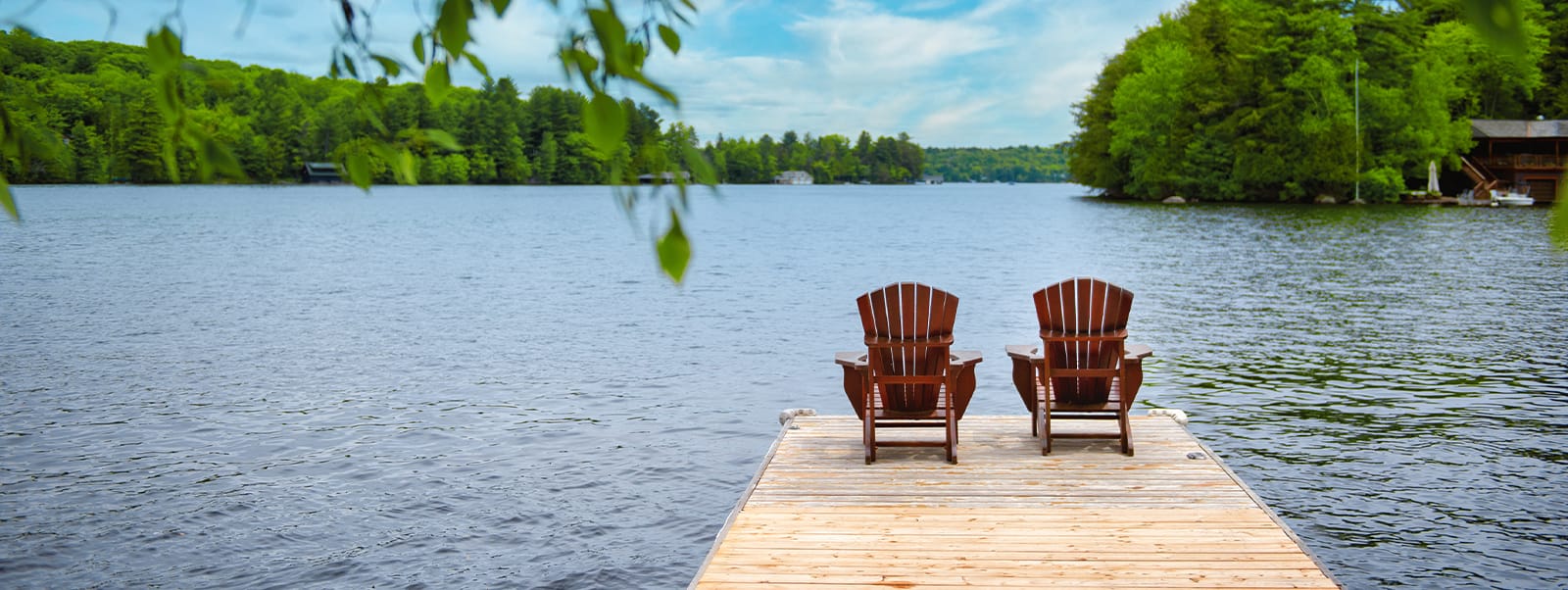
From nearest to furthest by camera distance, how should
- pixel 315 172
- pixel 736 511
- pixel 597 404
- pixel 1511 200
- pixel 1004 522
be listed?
pixel 1004 522 < pixel 736 511 < pixel 597 404 < pixel 1511 200 < pixel 315 172

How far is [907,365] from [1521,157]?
62.7 m

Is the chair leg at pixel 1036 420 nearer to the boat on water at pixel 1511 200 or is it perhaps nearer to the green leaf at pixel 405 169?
the green leaf at pixel 405 169

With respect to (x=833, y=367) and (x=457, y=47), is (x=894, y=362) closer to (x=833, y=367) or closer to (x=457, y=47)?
(x=457, y=47)

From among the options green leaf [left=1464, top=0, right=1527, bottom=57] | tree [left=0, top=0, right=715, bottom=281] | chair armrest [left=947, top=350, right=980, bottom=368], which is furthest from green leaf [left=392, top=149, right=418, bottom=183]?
chair armrest [left=947, top=350, right=980, bottom=368]

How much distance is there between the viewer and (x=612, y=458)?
32.4 feet

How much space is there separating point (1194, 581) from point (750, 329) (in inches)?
541

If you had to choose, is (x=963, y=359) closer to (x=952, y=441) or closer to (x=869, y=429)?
(x=952, y=441)

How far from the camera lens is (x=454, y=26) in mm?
1554

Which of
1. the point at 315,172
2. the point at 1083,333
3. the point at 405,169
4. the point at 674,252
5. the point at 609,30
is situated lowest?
the point at 1083,333

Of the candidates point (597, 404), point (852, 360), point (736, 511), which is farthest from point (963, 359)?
point (597, 404)

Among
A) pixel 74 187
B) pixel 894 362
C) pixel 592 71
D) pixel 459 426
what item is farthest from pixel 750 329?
pixel 74 187

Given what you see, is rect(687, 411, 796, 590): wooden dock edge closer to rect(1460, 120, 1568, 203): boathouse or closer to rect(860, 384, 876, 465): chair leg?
rect(860, 384, 876, 465): chair leg

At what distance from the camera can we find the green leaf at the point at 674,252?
1.43 meters

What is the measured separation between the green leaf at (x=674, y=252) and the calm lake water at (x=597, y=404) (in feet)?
0.61
